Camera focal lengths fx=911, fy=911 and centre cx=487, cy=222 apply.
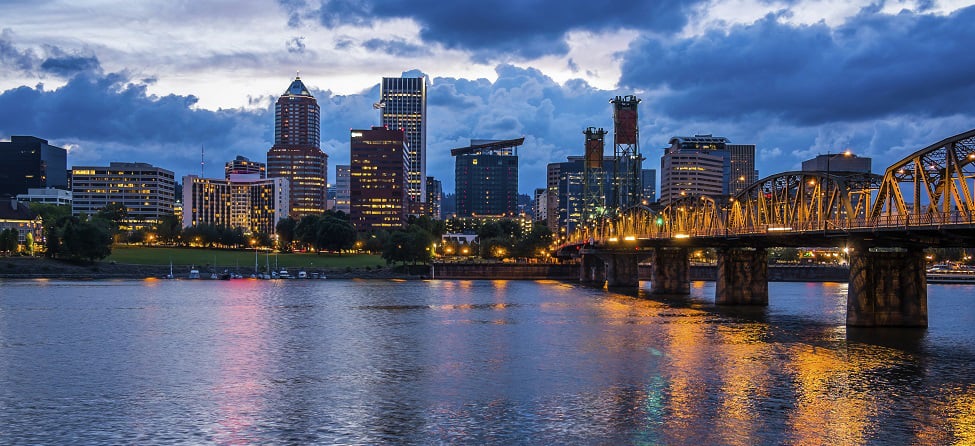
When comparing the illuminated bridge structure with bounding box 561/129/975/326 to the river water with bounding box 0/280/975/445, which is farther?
the illuminated bridge structure with bounding box 561/129/975/326


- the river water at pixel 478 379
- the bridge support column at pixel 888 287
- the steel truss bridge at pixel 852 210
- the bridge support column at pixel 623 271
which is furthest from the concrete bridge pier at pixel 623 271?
the bridge support column at pixel 888 287

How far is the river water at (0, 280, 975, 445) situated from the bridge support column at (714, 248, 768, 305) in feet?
56.7

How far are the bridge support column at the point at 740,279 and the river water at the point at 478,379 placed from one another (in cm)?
1728

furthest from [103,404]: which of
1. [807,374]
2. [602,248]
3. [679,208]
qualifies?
[602,248]

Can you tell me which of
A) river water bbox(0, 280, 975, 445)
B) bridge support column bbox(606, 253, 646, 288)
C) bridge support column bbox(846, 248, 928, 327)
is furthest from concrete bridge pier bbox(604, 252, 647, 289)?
bridge support column bbox(846, 248, 928, 327)

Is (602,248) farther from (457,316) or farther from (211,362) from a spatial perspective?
(211,362)

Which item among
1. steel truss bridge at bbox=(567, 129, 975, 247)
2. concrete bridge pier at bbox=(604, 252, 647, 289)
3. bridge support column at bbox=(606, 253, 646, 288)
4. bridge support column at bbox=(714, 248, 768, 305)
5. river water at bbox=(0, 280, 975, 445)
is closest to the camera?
river water at bbox=(0, 280, 975, 445)

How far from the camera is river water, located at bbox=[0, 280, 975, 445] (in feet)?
136

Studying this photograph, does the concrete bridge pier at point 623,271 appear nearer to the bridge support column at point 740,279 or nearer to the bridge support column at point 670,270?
the bridge support column at point 670,270

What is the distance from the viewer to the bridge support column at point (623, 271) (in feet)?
607

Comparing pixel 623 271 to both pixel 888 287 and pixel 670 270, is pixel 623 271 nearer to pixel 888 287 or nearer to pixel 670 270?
pixel 670 270

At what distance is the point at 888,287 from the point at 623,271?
346ft

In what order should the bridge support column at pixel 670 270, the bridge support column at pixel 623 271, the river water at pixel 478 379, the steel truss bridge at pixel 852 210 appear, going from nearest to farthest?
1. the river water at pixel 478 379
2. the steel truss bridge at pixel 852 210
3. the bridge support column at pixel 670 270
4. the bridge support column at pixel 623 271

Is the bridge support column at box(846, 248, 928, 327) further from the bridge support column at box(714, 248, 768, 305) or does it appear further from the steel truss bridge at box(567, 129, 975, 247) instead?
the bridge support column at box(714, 248, 768, 305)
